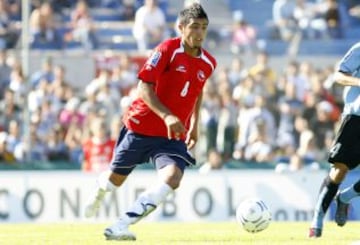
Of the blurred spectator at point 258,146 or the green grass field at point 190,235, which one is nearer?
the green grass field at point 190,235

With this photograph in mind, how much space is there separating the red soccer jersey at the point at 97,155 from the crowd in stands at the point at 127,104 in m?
0.02

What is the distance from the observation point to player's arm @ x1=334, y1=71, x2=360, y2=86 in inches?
476

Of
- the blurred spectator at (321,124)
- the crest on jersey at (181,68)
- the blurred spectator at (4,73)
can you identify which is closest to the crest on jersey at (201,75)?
the crest on jersey at (181,68)

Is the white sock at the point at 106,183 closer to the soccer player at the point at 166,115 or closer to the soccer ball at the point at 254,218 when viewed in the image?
the soccer player at the point at 166,115

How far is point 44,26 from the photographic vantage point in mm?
24484

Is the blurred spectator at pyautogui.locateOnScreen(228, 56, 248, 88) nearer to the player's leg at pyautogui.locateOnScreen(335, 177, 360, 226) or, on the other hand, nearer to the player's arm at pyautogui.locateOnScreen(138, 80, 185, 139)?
the player's leg at pyautogui.locateOnScreen(335, 177, 360, 226)

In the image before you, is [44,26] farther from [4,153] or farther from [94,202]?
[94,202]

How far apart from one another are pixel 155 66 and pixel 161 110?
519 mm

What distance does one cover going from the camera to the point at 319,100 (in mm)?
23141

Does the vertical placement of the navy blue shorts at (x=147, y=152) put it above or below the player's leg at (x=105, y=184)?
above

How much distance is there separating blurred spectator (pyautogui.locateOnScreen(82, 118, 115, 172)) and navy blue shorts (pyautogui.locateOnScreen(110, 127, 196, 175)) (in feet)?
25.3

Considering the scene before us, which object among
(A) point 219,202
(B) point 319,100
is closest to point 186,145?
(A) point 219,202

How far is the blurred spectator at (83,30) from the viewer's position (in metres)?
24.7

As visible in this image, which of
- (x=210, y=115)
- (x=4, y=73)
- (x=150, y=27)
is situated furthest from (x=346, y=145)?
(x=150, y=27)
